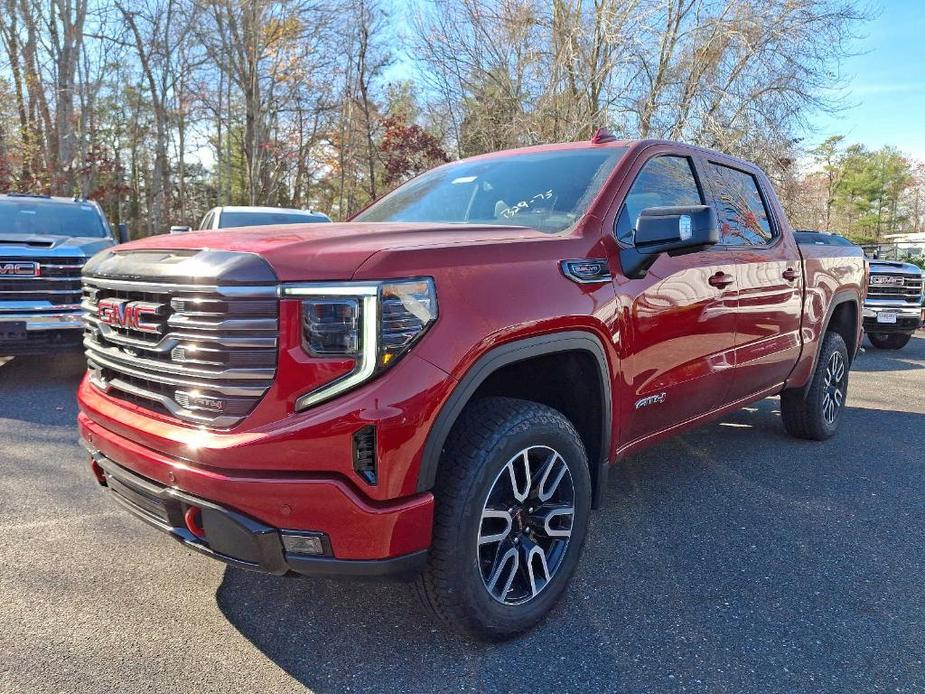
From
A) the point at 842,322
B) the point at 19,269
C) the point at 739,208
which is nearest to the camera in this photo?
the point at 739,208

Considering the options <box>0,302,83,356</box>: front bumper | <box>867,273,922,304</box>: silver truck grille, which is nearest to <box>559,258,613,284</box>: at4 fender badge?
<box>0,302,83,356</box>: front bumper

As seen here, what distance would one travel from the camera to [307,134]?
88.2 ft

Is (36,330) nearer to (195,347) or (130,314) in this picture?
(130,314)

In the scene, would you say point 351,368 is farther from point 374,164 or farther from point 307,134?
point 307,134

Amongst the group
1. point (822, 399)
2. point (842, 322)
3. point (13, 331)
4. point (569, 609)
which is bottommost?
point (569, 609)

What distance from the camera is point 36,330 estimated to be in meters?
6.20

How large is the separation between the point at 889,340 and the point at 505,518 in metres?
11.3

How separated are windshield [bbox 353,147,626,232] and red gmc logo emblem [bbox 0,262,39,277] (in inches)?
168

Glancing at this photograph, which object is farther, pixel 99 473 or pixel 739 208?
pixel 739 208

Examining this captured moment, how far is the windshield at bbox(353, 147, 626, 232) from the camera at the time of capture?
3.00m

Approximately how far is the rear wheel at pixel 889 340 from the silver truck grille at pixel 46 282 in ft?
37.6

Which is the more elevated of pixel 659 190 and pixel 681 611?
pixel 659 190

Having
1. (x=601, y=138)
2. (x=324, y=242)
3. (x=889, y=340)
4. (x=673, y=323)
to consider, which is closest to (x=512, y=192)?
(x=601, y=138)

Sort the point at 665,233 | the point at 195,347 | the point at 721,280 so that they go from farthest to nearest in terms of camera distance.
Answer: the point at 721,280, the point at 665,233, the point at 195,347
